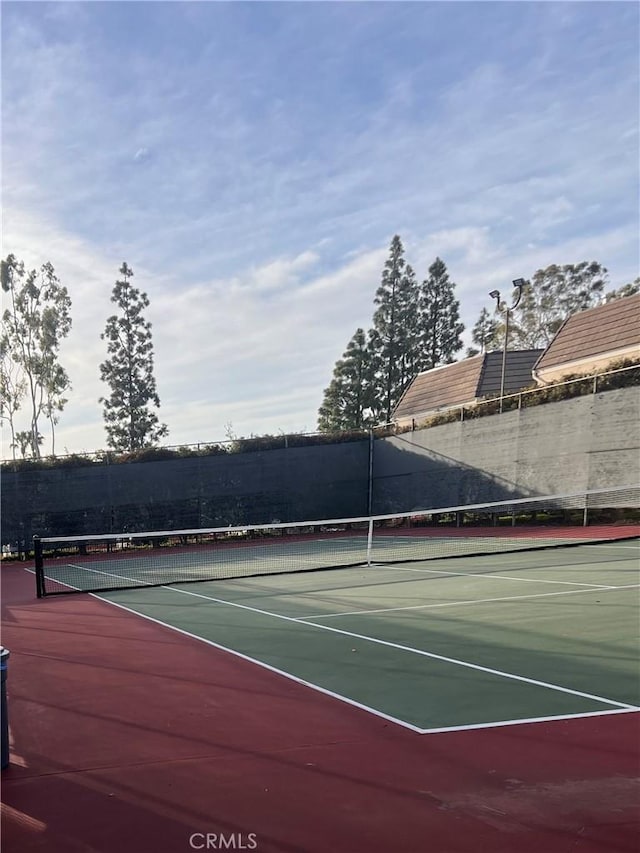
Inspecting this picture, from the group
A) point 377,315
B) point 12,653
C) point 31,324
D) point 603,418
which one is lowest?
point 12,653

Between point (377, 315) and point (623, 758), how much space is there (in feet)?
123

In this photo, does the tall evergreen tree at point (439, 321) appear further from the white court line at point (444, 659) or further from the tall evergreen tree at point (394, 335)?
the white court line at point (444, 659)

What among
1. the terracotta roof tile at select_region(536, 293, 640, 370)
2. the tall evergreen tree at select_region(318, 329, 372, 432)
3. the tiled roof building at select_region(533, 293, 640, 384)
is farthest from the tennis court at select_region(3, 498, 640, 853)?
the tall evergreen tree at select_region(318, 329, 372, 432)

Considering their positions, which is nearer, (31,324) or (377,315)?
(31,324)

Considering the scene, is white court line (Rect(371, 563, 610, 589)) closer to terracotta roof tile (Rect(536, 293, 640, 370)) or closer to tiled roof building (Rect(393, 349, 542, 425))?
terracotta roof tile (Rect(536, 293, 640, 370))

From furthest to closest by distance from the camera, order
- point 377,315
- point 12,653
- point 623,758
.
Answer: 1. point 377,315
2. point 12,653
3. point 623,758

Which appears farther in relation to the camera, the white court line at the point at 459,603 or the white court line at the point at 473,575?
the white court line at the point at 473,575

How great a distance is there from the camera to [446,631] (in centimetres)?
695

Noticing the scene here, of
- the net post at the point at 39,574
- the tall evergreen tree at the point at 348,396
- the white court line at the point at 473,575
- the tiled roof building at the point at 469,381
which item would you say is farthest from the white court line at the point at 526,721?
the tall evergreen tree at the point at 348,396

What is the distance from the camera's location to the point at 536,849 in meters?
2.77

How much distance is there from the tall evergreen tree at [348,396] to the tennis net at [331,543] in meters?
13.6

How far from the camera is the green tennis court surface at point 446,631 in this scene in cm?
478

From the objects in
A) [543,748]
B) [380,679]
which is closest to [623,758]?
[543,748]

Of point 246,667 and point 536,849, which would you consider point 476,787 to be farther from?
point 246,667
